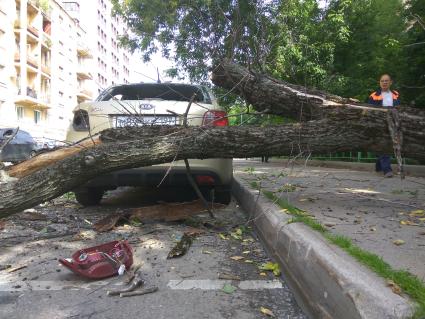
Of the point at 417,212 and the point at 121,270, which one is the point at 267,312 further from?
the point at 417,212

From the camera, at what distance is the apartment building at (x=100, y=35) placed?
2434 inches

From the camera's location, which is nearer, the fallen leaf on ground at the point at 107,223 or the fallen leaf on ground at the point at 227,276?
the fallen leaf on ground at the point at 227,276

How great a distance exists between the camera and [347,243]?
280 centimetres

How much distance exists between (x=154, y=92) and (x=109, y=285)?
3.36 metres

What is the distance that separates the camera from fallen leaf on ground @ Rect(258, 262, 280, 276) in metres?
3.26

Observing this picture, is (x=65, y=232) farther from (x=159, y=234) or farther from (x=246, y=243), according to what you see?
(x=246, y=243)

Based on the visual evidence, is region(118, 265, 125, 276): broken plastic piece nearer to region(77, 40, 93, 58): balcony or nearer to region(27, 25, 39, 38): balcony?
region(27, 25, 39, 38): balcony

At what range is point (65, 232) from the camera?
14.5 feet

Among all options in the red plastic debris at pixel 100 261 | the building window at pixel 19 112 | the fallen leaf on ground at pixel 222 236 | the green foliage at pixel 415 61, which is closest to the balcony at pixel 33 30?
the building window at pixel 19 112

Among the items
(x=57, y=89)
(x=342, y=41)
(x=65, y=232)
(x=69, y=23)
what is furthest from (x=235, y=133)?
(x=69, y=23)

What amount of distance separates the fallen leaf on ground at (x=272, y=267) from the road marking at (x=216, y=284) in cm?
14

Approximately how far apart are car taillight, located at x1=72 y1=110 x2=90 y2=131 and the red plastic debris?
1.98 meters

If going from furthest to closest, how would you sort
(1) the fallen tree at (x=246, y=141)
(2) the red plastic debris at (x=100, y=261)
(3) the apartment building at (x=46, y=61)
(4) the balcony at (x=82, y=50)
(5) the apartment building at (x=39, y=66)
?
(4) the balcony at (x=82, y=50) → (3) the apartment building at (x=46, y=61) → (5) the apartment building at (x=39, y=66) → (1) the fallen tree at (x=246, y=141) → (2) the red plastic debris at (x=100, y=261)

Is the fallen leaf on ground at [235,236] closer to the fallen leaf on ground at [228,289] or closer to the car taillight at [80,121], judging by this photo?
the fallen leaf on ground at [228,289]
